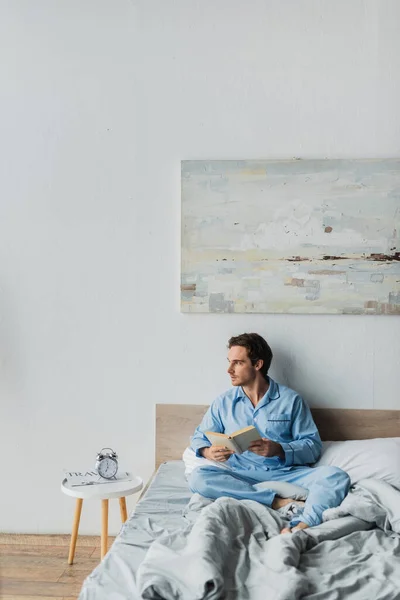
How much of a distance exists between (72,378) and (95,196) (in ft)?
2.79

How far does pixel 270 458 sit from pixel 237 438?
28 cm

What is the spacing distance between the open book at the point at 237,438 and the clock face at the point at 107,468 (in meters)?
0.51

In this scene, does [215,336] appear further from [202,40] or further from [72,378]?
[202,40]

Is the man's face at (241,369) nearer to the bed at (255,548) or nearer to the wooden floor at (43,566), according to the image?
the bed at (255,548)

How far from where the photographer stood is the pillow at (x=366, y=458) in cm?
286

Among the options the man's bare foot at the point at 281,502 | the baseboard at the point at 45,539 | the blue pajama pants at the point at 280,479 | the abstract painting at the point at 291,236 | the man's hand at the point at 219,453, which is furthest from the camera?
the baseboard at the point at 45,539

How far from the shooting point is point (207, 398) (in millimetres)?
3381

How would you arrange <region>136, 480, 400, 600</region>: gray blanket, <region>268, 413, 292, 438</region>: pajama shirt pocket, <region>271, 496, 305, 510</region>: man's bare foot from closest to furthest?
<region>136, 480, 400, 600</region>: gray blanket → <region>271, 496, 305, 510</region>: man's bare foot → <region>268, 413, 292, 438</region>: pajama shirt pocket

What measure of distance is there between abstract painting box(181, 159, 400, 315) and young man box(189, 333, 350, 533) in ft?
0.92

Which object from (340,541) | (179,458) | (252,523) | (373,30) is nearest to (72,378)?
(179,458)

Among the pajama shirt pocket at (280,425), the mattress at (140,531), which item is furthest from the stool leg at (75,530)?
the pajama shirt pocket at (280,425)

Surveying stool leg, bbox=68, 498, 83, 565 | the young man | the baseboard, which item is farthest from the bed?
the baseboard

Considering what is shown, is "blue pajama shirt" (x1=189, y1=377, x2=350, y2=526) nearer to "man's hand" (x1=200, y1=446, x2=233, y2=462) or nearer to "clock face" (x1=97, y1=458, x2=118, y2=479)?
"man's hand" (x1=200, y1=446, x2=233, y2=462)

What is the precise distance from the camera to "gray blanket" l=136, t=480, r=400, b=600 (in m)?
1.83
